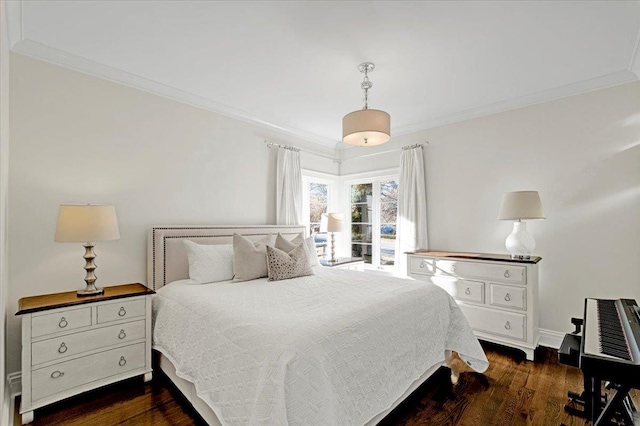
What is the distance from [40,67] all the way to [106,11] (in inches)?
37.4

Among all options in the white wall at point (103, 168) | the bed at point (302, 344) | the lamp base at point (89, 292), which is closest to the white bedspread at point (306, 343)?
the bed at point (302, 344)

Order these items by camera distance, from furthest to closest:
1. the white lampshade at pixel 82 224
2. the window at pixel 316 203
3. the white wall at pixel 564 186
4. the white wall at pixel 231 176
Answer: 1. the window at pixel 316 203
2. the white wall at pixel 564 186
3. the white wall at pixel 231 176
4. the white lampshade at pixel 82 224

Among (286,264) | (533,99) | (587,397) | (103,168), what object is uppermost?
(533,99)

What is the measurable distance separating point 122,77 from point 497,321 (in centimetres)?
432

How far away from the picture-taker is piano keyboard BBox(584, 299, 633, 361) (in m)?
1.41

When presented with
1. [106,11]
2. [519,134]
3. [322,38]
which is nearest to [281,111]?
[322,38]

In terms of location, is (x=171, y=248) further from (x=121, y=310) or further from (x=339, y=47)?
(x=339, y=47)

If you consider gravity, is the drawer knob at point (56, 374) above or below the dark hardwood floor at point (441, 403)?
above

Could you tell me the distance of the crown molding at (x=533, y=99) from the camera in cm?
286

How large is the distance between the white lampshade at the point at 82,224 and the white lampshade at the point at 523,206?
355cm

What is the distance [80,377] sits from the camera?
217cm

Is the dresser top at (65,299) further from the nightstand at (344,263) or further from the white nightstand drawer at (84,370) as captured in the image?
the nightstand at (344,263)

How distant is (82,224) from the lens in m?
2.23

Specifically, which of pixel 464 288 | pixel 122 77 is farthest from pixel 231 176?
pixel 464 288
